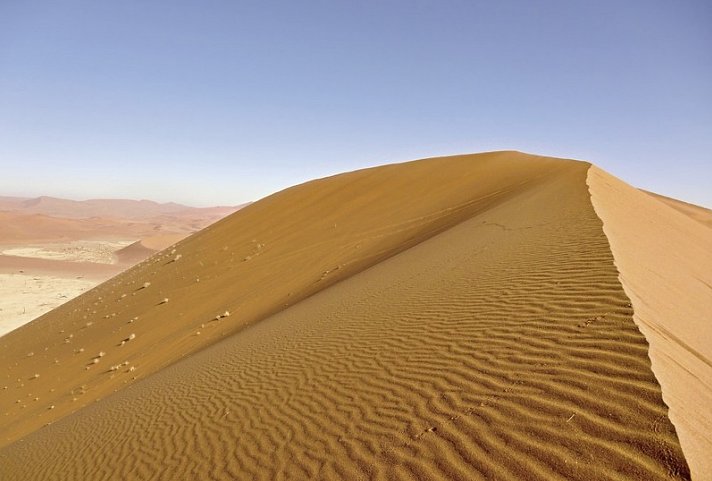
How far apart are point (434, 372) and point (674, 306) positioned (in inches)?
112

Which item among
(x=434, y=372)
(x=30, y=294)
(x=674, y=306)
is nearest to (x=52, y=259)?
(x=30, y=294)

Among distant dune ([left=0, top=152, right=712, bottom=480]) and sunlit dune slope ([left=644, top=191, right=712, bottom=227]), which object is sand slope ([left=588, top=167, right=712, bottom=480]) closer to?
distant dune ([left=0, top=152, right=712, bottom=480])

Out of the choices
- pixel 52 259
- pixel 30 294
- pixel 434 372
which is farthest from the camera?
pixel 52 259

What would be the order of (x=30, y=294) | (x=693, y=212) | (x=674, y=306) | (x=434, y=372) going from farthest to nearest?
(x=693, y=212)
(x=30, y=294)
(x=674, y=306)
(x=434, y=372)

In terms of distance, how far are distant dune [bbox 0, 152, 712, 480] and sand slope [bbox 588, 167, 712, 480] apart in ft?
0.08

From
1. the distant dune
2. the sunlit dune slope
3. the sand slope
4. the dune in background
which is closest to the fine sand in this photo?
the dune in background

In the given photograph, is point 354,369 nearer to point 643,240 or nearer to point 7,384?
point 643,240

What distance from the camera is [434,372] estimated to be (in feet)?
12.1

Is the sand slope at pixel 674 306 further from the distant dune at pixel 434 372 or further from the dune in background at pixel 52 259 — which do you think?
the dune in background at pixel 52 259

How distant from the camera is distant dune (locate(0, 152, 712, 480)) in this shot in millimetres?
2521

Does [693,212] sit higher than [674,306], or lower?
higher

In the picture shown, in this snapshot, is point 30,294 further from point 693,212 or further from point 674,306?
point 693,212

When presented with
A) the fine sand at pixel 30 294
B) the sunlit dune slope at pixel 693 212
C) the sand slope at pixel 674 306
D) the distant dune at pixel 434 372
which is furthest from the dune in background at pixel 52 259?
the sunlit dune slope at pixel 693 212

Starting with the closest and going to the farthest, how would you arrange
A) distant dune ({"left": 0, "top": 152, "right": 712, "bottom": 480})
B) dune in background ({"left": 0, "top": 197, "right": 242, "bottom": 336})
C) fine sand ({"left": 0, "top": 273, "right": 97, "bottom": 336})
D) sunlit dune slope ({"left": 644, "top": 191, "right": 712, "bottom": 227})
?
distant dune ({"left": 0, "top": 152, "right": 712, "bottom": 480}) → fine sand ({"left": 0, "top": 273, "right": 97, "bottom": 336}) → dune in background ({"left": 0, "top": 197, "right": 242, "bottom": 336}) → sunlit dune slope ({"left": 644, "top": 191, "right": 712, "bottom": 227})
